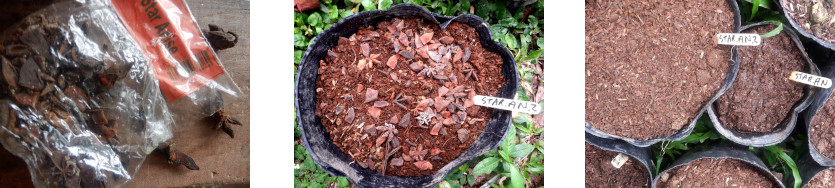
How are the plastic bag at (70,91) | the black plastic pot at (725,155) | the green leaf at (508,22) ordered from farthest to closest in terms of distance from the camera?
the black plastic pot at (725,155)
the green leaf at (508,22)
the plastic bag at (70,91)

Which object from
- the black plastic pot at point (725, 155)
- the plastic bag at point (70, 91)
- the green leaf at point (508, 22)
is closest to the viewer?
the plastic bag at point (70, 91)

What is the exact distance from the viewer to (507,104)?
101 cm

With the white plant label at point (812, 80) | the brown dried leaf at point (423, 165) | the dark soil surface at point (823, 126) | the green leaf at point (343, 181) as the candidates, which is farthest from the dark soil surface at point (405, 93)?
the dark soil surface at point (823, 126)

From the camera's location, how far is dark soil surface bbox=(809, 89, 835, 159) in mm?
1206

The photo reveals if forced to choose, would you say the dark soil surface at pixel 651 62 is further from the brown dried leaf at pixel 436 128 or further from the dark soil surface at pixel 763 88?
the brown dried leaf at pixel 436 128

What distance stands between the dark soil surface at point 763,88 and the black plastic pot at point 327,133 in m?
0.64

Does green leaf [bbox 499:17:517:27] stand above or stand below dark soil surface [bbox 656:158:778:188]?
above

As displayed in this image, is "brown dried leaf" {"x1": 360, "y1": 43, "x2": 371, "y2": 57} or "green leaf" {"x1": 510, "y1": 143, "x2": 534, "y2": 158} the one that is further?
"green leaf" {"x1": 510, "y1": 143, "x2": 534, "y2": 158}

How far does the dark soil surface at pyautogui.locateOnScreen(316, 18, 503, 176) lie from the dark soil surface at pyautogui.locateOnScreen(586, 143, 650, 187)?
0.36 meters

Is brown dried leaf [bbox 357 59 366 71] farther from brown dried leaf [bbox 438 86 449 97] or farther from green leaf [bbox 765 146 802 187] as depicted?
green leaf [bbox 765 146 802 187]

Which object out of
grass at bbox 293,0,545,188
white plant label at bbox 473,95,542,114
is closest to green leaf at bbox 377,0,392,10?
grass at bbox 293,0,545,188

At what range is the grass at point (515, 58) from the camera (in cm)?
105

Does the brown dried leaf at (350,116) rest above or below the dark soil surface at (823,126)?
above

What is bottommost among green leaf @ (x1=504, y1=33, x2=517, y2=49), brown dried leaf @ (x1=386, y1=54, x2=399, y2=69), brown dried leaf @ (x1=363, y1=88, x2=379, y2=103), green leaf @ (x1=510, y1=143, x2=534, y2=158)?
green leaf @ (x1=510, y1=143, x2=534, y2=158)
